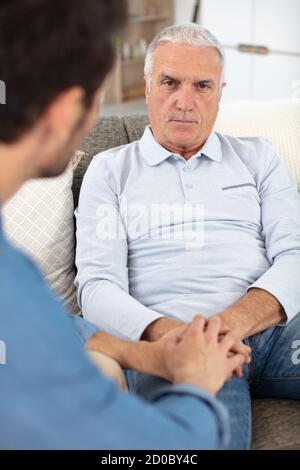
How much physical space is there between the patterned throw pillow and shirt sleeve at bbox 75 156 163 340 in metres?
0.06

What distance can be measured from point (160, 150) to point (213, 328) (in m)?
0.73

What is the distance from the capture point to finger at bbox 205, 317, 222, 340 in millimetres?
1048

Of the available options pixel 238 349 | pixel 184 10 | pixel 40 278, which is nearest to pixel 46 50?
pixel 40 278

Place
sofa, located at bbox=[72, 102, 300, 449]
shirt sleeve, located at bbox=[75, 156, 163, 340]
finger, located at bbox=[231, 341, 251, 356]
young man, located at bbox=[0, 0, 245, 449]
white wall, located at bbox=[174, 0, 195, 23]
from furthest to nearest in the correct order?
1. white wall, located at bbox=[174, 0, 195, 23]
2. sofa, located at bbox=[72, 102, 300, 449]
3. shirt sleeve, located at bbox=[75, 156, 163, 340]
4. finger, located at bbox=[231, 341, 251, 356]
5. young man, located at bbox=[0, 0, 245, 449]

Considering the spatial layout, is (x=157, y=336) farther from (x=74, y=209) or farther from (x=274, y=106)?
(x=274, y=106)

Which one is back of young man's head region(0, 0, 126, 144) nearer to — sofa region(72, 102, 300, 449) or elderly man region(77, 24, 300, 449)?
elderly man region(77, 24, 300, 449)

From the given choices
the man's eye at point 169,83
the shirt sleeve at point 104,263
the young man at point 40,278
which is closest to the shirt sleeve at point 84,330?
the shirt sleeve at point 104,263

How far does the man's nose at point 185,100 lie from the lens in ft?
5.56

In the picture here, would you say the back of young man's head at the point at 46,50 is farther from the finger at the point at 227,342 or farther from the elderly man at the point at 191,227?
the elderly man at the point at 191,227

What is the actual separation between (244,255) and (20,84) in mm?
951

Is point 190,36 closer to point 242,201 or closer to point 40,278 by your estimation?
point 242,201

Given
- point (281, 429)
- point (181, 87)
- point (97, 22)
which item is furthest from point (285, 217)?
point (97, 22)

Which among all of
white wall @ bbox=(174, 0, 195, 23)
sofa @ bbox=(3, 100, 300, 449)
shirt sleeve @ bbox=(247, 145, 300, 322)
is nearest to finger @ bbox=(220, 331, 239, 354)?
sofa @ bbox=(3, 100, 300, 449)

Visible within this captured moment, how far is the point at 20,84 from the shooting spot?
74cm
